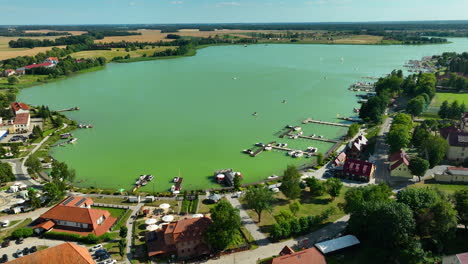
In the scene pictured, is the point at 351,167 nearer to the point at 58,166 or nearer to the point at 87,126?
the point at 58,166

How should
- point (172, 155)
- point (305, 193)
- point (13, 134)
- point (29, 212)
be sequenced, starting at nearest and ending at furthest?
point (29, 212) → point (305, 193) → point (172, 155) → point (13, 134)

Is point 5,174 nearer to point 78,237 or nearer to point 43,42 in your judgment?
point 78,237

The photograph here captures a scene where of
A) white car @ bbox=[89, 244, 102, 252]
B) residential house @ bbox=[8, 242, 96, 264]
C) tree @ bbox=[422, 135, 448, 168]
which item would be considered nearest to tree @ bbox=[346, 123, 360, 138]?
tree @ bbox=[422, 135, 448, 168]

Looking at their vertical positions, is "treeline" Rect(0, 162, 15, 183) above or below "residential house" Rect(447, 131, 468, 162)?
below

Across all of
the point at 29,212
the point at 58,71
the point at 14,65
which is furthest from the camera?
the point at 14,65

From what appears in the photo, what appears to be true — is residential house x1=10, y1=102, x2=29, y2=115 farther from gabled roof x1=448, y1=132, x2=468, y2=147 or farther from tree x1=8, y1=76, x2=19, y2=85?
gabled roof x1=448, y1=132, x2=468, y2=147

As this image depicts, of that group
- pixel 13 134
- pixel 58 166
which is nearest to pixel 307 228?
pixel 58 166

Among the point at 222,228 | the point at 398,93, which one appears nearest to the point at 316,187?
the point at 222,228
